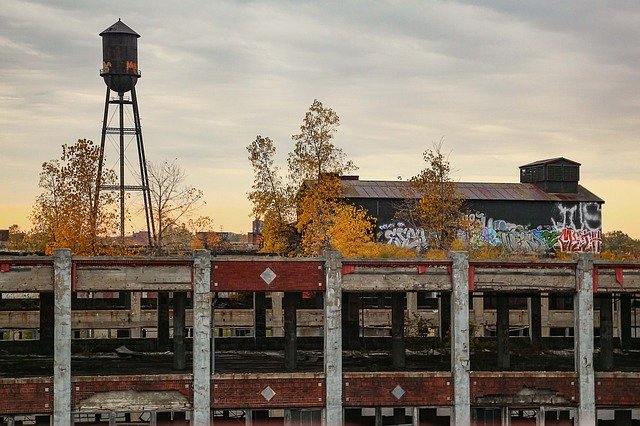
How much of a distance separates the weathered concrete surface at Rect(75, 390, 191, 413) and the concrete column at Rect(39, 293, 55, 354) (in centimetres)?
797

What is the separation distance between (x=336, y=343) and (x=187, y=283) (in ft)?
18.7

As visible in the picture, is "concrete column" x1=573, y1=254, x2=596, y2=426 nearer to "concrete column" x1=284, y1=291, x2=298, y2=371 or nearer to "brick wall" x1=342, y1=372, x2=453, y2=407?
"brick wall" x1=342, y1=372, x2=453, y2=407

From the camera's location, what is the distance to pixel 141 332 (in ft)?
198

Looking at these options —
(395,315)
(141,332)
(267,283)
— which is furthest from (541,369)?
(141,332)

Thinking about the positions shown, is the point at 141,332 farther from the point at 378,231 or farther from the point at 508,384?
the point at 508,384

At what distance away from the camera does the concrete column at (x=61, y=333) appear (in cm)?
3344

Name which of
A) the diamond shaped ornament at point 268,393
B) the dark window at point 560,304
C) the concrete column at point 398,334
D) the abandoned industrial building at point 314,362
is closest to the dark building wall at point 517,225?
the dark window at point 560,304

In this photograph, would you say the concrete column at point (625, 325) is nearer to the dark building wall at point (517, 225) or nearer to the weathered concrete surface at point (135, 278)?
the dark building wall at point (517, 225)

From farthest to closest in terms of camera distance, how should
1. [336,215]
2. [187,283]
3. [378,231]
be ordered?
1. [378,231]
2. [336,215]
3. [187,283]

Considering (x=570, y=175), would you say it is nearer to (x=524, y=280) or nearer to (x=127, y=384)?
(x=524, y=280)

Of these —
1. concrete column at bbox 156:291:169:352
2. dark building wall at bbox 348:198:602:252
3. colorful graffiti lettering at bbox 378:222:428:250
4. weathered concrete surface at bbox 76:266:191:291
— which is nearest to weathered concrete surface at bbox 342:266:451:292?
weathered concrete surface at bbox 76:266:191:291

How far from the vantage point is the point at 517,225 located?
240ft

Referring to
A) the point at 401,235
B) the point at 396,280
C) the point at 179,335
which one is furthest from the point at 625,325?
the point at 401,235

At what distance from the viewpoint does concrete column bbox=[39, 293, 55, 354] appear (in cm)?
4103
